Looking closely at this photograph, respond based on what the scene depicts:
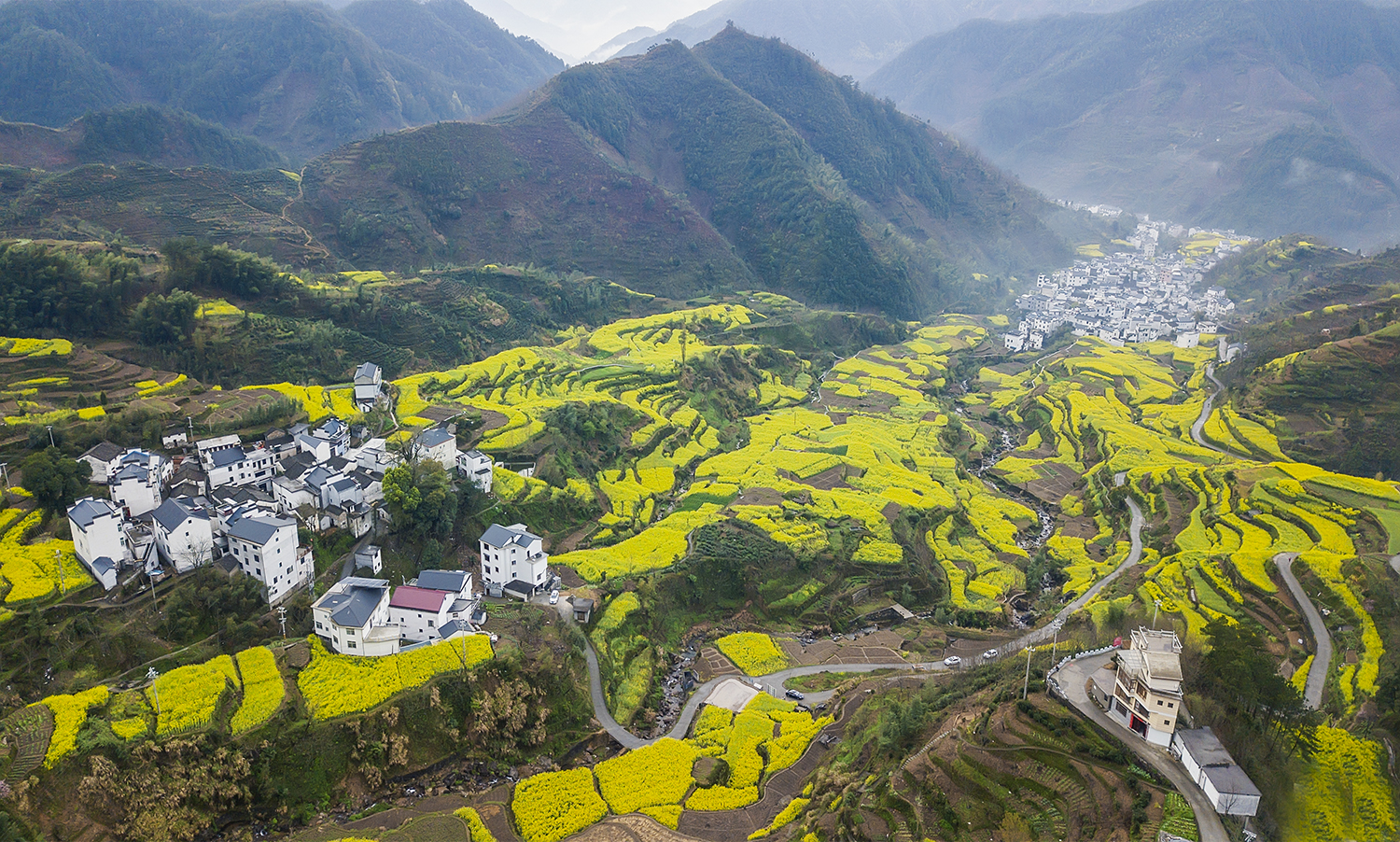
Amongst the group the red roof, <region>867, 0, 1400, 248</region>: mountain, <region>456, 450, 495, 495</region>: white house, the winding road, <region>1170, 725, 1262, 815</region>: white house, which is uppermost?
<region>867, 0, 1400, 248</region>: mountain

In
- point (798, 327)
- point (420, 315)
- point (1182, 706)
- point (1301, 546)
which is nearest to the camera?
point (1182, 706)

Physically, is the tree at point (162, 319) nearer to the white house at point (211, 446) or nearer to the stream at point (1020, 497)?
the white house at point (211, 446)

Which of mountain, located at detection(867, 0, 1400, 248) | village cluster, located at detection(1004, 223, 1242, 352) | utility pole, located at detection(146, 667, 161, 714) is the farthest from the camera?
mountain, located at detection(867, 0, 1400, 248)

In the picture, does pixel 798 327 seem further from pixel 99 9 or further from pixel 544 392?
pixel 99 9

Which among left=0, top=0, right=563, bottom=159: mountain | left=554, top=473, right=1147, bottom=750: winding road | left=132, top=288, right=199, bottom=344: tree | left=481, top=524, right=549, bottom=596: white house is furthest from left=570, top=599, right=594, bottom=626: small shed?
left=0, top=0, right=563, bottom=159: mountain

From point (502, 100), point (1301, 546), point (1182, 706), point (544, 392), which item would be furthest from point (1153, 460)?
point (502, 100)

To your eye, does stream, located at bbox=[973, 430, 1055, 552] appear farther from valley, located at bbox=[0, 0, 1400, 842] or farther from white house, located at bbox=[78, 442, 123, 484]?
white house, located at bbox=[78, 442, 123, 484]

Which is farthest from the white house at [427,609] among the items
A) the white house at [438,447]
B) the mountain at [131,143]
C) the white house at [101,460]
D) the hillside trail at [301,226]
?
the mountain at [131,143]
